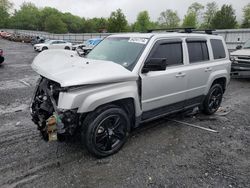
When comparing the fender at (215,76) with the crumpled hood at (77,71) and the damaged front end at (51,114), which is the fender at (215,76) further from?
the damaged front end at (51,114)

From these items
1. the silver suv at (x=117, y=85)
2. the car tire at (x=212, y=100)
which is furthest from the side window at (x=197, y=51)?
the car tire at (x=212, y=100)

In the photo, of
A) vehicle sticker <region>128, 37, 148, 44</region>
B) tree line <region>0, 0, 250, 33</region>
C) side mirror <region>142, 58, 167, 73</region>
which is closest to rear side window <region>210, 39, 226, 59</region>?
vehicle sticker <region>128, 37, 148, 44</region>

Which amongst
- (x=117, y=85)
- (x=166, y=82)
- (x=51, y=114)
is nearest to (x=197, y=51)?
(x=166, y=82)

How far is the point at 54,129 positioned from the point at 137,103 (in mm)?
1391

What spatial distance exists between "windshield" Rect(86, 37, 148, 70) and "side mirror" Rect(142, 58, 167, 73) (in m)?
0.21

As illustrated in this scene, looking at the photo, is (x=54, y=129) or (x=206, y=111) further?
(x=206, y=111)

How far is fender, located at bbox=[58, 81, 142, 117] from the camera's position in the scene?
300 cm

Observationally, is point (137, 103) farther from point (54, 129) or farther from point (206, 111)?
point (206, 111)

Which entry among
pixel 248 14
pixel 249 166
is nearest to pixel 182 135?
pixel 249 166

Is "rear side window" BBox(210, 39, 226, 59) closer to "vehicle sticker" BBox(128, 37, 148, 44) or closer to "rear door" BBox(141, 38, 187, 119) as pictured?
"rear door" BBox(141, 38, 187, 119)

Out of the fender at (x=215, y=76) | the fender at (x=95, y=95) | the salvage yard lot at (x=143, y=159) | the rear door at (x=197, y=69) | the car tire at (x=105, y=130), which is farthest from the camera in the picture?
the fender at (x=215, y=76)

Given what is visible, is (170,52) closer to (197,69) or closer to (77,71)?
(197,69)

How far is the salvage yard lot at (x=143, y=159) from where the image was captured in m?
3.11

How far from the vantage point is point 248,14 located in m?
60.5
